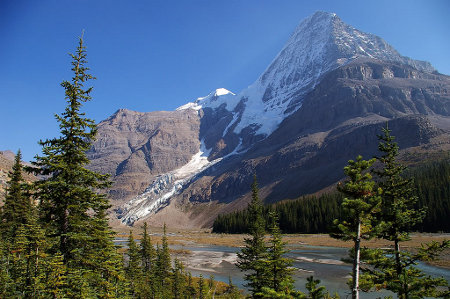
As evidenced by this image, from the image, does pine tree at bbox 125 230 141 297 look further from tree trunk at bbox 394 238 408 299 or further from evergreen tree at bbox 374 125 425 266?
evergreen tree at bbox 374 125 425 266

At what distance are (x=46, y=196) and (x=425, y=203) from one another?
106 meters

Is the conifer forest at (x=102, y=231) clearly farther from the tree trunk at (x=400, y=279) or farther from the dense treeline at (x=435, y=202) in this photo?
the dense treeline at (x=435, y=202)

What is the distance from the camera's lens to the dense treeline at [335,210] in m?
86.1

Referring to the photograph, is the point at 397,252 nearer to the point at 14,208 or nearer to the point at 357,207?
the point at 357,207

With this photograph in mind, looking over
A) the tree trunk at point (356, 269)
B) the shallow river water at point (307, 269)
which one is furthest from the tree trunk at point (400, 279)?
the shallow river water at point (307, 269)

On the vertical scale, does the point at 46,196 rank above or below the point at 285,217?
above

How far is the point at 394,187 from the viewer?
15.0 metres

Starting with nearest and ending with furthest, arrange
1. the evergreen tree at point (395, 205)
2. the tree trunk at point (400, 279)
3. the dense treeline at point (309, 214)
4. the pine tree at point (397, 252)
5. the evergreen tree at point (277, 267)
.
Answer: the pine tree at point (397, 252) → the tree trunk at point (400, 279) → the evergreen tree at point (395, 205) → the evergreen tree at point (277, 267) → the dense treeline at point (309, 214)

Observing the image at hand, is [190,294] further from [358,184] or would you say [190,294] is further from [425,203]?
[425,203]

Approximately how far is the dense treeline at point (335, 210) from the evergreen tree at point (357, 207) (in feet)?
235

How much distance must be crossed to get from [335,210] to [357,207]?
108 m

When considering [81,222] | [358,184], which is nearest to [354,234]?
[358,184]

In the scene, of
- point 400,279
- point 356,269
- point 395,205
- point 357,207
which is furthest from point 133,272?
point 357,207

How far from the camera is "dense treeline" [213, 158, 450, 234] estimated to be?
8606 centimetres
